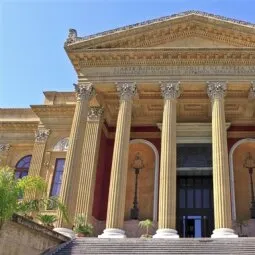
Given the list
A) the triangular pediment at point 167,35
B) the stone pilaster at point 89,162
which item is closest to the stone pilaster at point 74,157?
the stone pilaster at point 89,162

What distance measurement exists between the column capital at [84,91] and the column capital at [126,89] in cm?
161

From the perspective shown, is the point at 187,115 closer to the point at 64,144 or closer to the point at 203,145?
the point at 203,145

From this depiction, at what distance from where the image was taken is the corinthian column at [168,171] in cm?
1919

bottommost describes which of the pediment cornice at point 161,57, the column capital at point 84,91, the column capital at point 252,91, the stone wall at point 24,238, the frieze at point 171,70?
the stone wall at point 24,238

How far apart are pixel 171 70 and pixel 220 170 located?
22.5 ft

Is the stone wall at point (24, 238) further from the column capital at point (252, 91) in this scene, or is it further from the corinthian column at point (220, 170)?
the column capital at point (252, 91)

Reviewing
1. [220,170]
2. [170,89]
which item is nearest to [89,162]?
[170,89]

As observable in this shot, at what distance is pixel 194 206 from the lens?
25891 millimetres

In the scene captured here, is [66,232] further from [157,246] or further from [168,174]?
[168,174]

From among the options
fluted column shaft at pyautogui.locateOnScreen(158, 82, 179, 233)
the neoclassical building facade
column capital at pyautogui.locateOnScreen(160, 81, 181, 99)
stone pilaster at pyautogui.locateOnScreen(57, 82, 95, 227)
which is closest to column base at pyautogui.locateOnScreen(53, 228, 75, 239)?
stone pilaster at pyautogui.locateOnScreen(57, 82, 95, 227)

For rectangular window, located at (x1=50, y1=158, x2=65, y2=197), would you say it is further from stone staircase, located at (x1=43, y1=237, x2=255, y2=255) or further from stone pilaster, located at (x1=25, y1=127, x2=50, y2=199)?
stone staircase, located at (x1=43, y1=237, x2=255, y2=255)

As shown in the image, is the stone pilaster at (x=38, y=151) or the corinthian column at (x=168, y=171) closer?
the corinthian column at (x=168, y=171)

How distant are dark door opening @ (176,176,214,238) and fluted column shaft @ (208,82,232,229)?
5.85 meters

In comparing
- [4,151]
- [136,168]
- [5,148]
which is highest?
[5,148]
